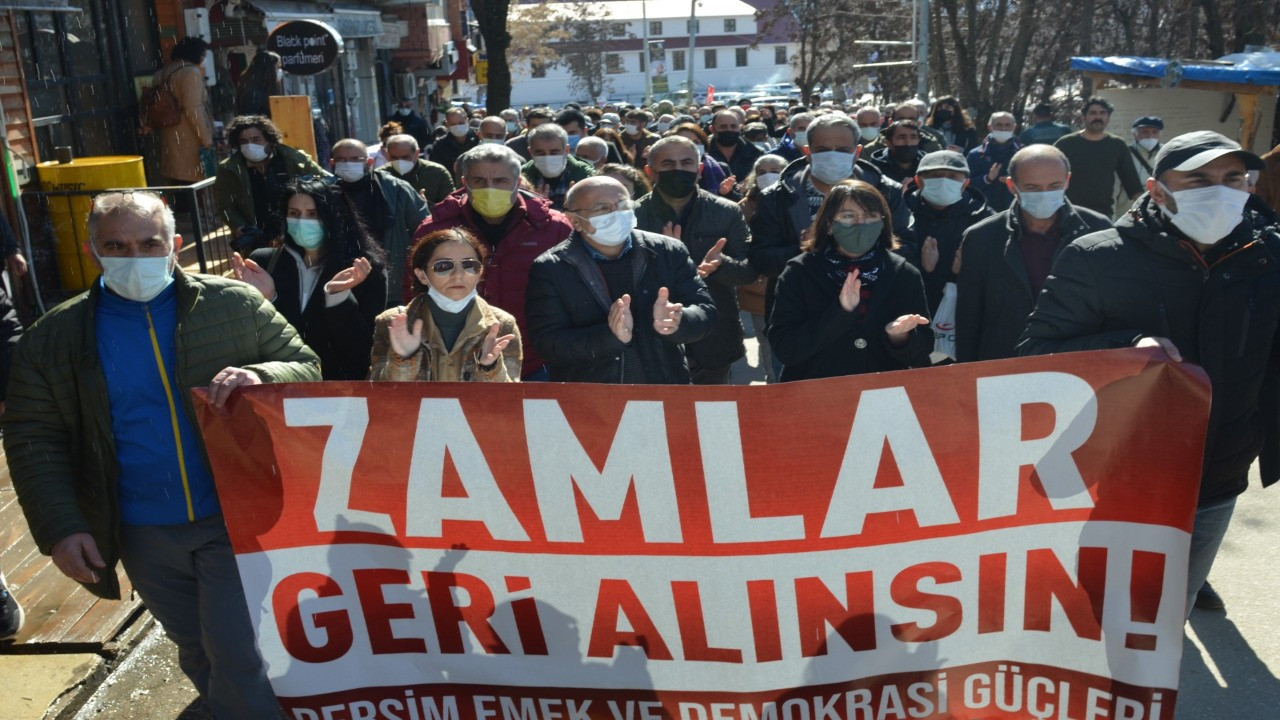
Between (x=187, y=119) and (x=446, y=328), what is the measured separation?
8.69 metres

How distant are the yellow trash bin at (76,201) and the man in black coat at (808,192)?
604 centimetres

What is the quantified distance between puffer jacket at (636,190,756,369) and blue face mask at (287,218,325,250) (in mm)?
2080

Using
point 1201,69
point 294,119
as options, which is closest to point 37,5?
point 294,119

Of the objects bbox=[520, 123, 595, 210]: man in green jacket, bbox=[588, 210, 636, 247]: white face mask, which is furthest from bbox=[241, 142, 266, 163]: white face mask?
bbox=[588, 210, 636, 247]: white face mask

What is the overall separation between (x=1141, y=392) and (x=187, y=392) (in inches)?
106

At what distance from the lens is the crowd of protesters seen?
3551 mm

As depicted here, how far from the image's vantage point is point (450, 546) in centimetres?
359

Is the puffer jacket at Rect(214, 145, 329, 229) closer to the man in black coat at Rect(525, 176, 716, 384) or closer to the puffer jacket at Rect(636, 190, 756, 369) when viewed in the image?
the puffer jacket at Rect(636, 190, 756, 369)

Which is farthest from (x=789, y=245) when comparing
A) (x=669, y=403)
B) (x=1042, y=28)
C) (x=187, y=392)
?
(x=1042, y=28)

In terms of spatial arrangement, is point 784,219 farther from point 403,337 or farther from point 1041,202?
point 403,337

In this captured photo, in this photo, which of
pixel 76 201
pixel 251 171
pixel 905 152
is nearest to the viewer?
pixel 251 171

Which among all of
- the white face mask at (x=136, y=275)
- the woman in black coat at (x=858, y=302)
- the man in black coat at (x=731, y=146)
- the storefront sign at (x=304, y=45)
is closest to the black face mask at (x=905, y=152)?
the man in black coat at (x=731, y=146)

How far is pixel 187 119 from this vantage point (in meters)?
12.0

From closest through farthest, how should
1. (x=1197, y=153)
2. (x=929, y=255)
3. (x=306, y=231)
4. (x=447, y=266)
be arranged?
(x=1197, y=153), (x=447, y=266), (x=306, y=231), (x=929, y=255)
